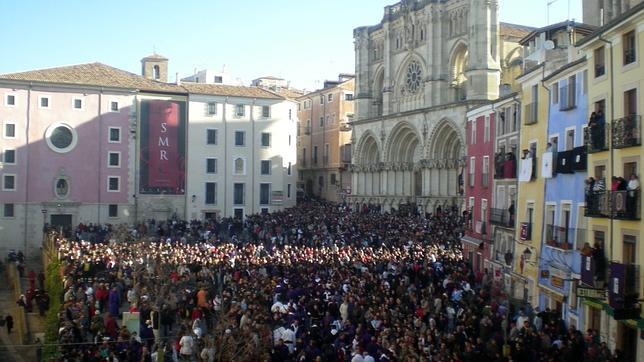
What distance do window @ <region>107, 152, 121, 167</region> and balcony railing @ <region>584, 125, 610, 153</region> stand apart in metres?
37.4

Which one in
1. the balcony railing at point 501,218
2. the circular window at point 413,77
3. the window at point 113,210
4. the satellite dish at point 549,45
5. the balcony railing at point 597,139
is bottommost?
the window at point 113,210

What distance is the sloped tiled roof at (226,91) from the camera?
54.0 m

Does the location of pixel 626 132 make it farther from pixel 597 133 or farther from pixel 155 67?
pixel 155 67

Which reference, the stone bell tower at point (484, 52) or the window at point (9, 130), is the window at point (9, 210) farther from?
the stone bell tower at point (484, 52)

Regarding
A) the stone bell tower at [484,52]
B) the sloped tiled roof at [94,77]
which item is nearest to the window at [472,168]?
the stone bell tower at [484,52]

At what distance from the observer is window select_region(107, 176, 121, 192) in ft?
165

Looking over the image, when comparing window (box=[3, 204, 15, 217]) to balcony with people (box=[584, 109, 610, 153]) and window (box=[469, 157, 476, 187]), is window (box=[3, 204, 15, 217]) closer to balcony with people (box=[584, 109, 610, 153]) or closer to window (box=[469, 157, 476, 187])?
window (box=[469, 157, 476, 187])

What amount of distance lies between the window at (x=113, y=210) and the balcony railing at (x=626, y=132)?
39042mm

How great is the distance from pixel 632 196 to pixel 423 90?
1422 inches

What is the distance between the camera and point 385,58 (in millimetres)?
57750

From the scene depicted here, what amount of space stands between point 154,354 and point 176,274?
9.49m

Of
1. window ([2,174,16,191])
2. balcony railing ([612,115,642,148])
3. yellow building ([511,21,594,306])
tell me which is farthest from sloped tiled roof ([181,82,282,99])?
balcony railing ([612,115,642,148])

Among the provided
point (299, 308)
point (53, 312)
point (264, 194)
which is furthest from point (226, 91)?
point (299, 308)

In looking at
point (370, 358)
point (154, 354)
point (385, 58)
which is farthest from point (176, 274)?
point (385, 58)
